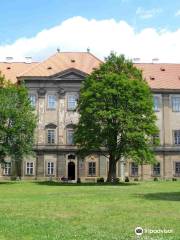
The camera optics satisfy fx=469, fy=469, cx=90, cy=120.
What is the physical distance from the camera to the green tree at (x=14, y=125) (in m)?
46.7

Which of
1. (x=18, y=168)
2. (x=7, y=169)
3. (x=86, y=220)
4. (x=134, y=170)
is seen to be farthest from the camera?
(x=134, y=170)

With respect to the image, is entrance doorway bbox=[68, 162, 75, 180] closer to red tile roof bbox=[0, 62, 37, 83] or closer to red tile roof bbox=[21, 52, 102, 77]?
red tile roof bbox=[21, 52, 102, 77]

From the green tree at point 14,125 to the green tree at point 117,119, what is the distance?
5.04 meters

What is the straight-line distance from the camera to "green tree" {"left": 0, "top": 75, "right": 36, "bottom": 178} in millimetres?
46688

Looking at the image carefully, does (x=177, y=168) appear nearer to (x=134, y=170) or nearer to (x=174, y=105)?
(x=134, y=170)

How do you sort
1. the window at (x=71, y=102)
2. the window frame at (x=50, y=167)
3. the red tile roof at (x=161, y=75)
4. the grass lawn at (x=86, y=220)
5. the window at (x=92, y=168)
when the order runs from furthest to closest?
the red tile roof at (x=161, y=75) → the window at (x=71, y=102) → the window at (x=92, y=168) → the window frame at (x=50, y=167) → the grass lawn at (x=86, y=220)

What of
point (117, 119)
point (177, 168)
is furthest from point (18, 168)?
point (177, 168)

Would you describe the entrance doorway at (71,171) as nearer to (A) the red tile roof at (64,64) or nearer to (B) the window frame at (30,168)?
(B) the window frame at (30,168)

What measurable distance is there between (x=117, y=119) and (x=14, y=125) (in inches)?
408

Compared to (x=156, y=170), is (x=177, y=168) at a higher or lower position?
higher

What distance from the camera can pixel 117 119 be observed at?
45438 mm

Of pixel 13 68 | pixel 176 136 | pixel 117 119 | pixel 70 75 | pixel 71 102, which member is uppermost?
pixel 13 68

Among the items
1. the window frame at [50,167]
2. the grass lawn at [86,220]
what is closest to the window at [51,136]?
the window frame at [50,167]

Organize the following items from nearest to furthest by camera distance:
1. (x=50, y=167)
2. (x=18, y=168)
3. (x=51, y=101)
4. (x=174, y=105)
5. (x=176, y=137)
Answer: (x=50, y=167) < (x=18, y=168) < (x=51, y=101) < (x=176, y=137) < (x=174, y=105)
